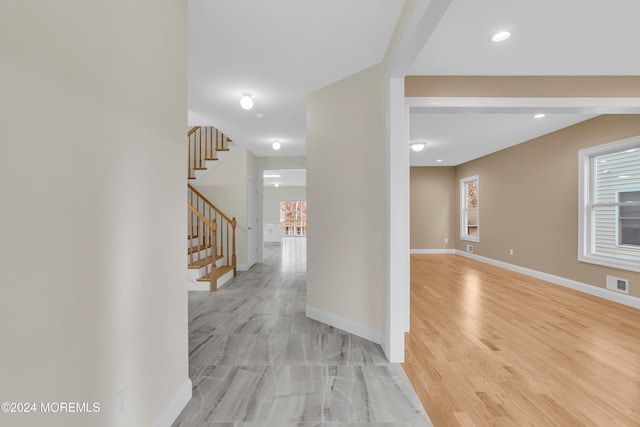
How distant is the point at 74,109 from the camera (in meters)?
0.97

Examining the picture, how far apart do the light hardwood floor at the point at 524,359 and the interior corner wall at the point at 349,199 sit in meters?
0.69

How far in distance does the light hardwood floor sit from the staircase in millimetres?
3551

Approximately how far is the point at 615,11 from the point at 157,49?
119 inches

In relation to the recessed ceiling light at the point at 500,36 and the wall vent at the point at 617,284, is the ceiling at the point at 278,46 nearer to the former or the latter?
the recessed ceiling light at the point at 500,36

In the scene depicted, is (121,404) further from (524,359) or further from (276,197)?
(276,197)

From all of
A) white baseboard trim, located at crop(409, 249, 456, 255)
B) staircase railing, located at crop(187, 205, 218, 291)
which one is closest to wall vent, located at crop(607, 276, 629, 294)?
white baseboard trim, located at crop(409, 249, 456, 255)

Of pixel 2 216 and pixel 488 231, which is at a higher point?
pixel 2 216

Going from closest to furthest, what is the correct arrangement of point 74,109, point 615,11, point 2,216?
point 2,216
point 74,109
point 615,11

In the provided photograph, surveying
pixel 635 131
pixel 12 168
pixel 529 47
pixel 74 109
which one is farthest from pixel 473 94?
pixel 12 168

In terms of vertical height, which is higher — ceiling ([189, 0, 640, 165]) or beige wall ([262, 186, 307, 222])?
ceiling ([189, 0, 640, 165])

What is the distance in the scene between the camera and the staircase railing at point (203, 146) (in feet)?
18.8

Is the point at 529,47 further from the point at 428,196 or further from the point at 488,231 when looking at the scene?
the point at 428,196

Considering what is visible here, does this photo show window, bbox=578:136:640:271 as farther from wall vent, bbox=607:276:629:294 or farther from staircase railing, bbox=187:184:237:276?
staircase railing, bbox=187:184:237:276

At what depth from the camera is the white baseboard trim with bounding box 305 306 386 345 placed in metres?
2.55
